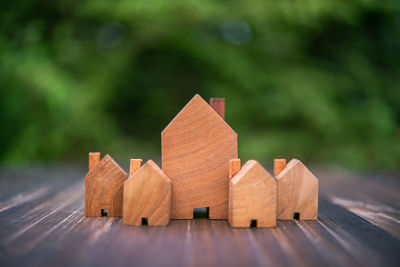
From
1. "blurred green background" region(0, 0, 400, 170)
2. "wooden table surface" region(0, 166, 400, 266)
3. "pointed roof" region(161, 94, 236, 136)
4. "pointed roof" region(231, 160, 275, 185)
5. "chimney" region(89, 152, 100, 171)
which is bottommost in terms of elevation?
"wooden table surface" region(0, 166, 400, 266)

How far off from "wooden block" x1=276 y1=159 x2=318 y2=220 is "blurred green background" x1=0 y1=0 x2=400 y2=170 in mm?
2162

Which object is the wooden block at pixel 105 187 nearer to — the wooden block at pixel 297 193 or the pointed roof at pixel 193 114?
the pointed roof at pixel 193 114

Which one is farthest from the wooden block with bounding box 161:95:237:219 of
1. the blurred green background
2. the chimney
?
the blurred green background

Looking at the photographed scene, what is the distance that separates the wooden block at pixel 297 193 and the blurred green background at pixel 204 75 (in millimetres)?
2162

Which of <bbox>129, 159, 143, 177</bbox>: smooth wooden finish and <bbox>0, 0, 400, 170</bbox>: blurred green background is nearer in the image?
<bbox>129, 159, 143, 177</bbox>: smooth wooden finish

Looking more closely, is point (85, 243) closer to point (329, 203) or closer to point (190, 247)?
point (190, 247)

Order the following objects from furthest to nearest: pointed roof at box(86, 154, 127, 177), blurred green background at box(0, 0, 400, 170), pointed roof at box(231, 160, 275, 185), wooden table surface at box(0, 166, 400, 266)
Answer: blurred green background at box(0, 0, 400, 170), pointed roof at box(86, 154, 127, 177), pointed roof at box(231, 160, 275, 185), wooden table surface at box(0, 166, 400, 266)

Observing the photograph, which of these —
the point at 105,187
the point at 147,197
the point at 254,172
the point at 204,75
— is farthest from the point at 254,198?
the point at 204,75

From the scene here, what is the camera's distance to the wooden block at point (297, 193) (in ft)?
3.21

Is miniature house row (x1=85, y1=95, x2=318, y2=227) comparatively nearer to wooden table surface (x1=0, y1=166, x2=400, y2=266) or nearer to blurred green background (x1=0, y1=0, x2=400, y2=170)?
wooden table surface (x1=0, y1=166, x2=400, y2=266)

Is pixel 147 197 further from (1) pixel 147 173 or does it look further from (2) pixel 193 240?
(2) pixel 193 240

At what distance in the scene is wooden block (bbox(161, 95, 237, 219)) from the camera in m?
0.98

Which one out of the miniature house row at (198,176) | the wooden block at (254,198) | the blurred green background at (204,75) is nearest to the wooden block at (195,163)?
the miniature house row at (198,176)

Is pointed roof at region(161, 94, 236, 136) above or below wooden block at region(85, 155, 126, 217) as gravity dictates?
above
